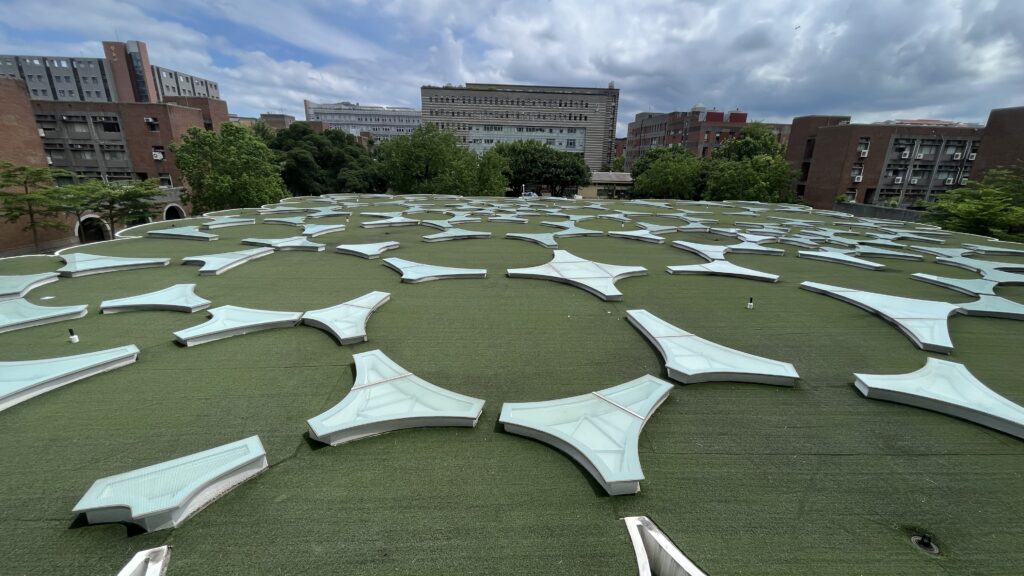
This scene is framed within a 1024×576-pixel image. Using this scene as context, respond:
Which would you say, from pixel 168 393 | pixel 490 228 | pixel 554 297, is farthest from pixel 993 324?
pixel 490 228

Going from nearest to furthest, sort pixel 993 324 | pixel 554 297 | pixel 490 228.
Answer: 1. pixel 993 324
2. pixel 554 297
3. pixel 490 228

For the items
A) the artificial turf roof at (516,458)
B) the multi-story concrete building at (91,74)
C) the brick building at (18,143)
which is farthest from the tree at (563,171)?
the multi-story concrete building at (91,74)

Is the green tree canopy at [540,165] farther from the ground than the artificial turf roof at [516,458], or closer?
farther from the ground

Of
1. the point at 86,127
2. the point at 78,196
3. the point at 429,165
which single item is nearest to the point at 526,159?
the point at 429,165

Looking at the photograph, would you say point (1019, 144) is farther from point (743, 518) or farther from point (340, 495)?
point (340, 495)

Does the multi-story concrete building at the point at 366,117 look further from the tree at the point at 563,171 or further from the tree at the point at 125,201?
the tree at the point at 125,201

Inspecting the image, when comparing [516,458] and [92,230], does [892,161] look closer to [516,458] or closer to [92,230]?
[516,458]
